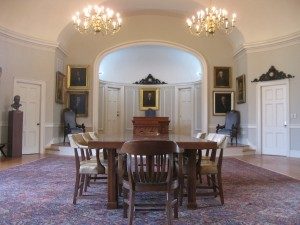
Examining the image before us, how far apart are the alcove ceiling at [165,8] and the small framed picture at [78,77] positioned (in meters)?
1.27

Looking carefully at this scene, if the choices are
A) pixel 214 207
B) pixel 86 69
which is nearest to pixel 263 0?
pixel 86 69

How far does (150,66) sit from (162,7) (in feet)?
14.5

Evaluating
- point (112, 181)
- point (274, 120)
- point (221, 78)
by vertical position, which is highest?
point (221, 78)

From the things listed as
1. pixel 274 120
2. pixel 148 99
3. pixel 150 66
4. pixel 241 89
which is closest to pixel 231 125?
pixel 241 89

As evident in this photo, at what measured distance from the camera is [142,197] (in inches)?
147

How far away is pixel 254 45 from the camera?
9.41 m

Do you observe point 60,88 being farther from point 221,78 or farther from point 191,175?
point 191,175

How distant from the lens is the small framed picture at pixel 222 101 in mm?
10531

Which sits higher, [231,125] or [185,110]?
[185,110]

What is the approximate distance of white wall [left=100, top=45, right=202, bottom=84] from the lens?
13445 millimetres

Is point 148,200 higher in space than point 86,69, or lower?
lower

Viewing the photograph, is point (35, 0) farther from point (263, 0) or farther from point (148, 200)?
point (148, 200)

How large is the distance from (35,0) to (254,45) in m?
6.75

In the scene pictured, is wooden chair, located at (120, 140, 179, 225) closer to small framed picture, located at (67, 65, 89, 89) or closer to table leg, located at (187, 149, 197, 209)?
table leg, located at (187, 149, 197, 209)
